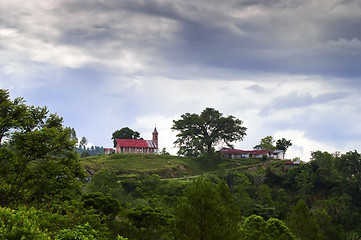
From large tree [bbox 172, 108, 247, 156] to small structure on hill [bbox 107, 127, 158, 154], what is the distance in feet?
26.9

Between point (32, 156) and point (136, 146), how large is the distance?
264 feet

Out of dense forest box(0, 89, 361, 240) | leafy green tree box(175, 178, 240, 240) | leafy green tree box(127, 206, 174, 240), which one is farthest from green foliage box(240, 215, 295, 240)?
leafy green tree box(175, 178, 240, 240)

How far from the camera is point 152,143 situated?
111m

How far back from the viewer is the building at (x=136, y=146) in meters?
105

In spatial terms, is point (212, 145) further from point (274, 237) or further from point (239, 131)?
point (274, 237)

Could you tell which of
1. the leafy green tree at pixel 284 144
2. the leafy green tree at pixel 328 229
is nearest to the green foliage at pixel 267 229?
the leafy green tree at pixel 328 229

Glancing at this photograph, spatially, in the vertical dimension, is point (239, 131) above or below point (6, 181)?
above

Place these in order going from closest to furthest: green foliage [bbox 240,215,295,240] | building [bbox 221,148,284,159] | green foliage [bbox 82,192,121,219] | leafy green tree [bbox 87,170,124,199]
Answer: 1. green foliage [bbox 82,192,121,219]
2. green foliage [bbox 240,215,295,240]
3. leafy green tree [bbox 87,170,124,199]
4. building [bbox 221,148,284,159]

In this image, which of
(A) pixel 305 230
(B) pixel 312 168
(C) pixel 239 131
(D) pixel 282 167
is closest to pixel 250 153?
(C) pixel 239 131

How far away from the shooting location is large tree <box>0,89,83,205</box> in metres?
25.3

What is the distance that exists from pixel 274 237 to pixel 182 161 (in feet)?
199

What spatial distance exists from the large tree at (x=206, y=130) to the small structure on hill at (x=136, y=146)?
820 centimetres

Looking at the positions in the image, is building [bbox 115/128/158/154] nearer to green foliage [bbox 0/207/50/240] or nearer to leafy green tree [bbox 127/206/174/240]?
leafy green tree [bbox 127/206/174/240]

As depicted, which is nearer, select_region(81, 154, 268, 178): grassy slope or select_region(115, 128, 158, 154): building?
select_region(81, 154, 268, 178): grassy slope
